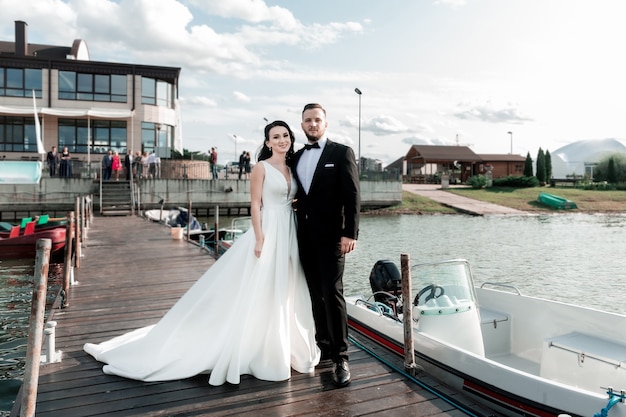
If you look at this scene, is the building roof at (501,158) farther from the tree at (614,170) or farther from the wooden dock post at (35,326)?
the wooden dock post at (35,326)

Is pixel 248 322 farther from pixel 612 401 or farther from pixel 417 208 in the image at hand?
pixel 417 208

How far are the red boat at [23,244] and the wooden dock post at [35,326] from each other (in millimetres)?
14721

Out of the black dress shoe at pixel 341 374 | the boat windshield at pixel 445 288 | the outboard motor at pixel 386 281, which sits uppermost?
the boat windshield at pixel 445 288

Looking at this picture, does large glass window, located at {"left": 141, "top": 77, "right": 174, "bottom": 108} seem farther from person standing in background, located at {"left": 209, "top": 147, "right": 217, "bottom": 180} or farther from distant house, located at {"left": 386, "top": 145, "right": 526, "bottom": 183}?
distant house, located at {"left": 386, "top": 145, "right": 526, "bottom": 183}

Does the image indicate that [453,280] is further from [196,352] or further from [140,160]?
[140,160]

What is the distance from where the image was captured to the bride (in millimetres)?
4527

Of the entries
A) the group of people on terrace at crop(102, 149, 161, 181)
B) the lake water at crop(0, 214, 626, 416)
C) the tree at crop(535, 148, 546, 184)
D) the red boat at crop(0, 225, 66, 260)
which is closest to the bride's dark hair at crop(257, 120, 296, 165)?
the lake water at crop(0, 214, 626, 416)

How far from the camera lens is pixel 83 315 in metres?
7.11

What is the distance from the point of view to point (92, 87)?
36.4 metres

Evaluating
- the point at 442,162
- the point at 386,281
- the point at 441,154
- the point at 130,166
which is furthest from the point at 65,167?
the point at 441,154

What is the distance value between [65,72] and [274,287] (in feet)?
121

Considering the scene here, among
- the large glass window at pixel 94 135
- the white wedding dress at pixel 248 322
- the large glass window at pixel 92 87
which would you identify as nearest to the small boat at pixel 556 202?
the large glass window at pixel 94 135

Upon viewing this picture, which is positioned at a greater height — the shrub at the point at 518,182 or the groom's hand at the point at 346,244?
the shrub at the point at 518,182

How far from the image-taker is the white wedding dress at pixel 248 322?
4523 millimetres
